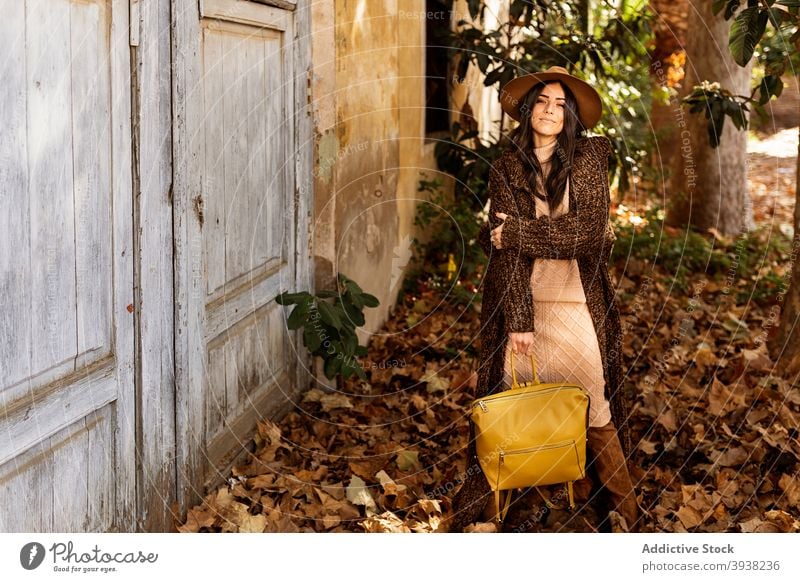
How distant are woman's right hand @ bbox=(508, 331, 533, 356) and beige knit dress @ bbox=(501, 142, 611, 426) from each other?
90 mm

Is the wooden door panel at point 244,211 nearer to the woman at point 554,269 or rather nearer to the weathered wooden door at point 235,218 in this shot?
the weathered wooden door at point 235,218

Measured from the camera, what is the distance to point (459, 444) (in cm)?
488

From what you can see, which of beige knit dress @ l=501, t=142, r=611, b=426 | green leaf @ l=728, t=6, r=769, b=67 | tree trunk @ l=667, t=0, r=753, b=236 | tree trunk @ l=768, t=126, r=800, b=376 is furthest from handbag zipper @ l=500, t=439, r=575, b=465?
tree trunk @ l=667, t=0, r=753, b=236

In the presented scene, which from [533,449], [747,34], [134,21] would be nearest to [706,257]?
[747,34]

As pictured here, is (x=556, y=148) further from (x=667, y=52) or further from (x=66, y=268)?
(x=667, y=52)

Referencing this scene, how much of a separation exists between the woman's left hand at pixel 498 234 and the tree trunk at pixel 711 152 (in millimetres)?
6714

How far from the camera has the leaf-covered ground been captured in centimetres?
404

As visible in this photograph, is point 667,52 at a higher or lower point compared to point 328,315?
higher

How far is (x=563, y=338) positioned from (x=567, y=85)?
38.2 inches

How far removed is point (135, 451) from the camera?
135 inches

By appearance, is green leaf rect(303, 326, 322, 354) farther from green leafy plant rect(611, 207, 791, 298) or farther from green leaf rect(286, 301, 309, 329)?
green leafy plant rect(611, 207, 791, 298)
